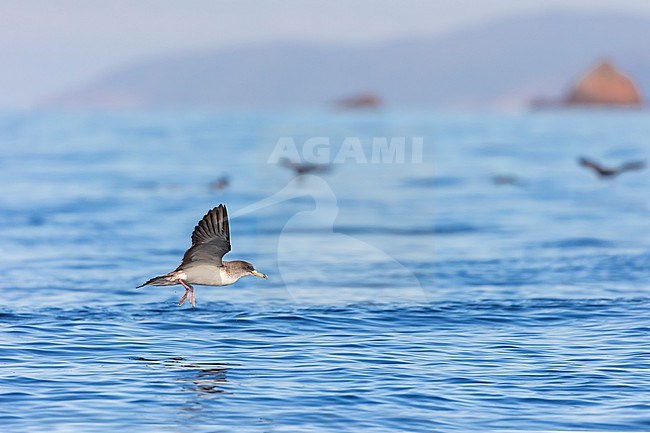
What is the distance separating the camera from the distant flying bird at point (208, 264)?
1460 cm

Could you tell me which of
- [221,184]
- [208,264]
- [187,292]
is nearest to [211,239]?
[208,264]

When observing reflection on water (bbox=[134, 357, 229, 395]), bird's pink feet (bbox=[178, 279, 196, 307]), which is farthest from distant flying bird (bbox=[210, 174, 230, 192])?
bird's pink feet (bbox=[178, 279, 196, 307])

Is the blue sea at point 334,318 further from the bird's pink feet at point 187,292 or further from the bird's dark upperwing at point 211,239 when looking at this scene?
the bird's dark upperwing at point 211,239

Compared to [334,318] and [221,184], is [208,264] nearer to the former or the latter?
[334,318]

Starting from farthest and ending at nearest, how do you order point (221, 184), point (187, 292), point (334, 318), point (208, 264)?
point (221, 184)
point (334, 318)
point (208, 264)
point (187, 292)

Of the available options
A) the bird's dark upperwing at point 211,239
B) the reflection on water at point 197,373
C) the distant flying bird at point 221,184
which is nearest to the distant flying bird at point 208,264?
the bird's dark upperwing at point 211,239

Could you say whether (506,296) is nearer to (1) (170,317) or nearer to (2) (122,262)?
(1) (170,317)

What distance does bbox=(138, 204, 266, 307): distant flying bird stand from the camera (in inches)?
575

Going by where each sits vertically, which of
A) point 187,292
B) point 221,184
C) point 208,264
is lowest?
point 187,292

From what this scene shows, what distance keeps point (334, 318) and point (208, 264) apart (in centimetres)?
511

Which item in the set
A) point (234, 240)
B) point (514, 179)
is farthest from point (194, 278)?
point (514, 179)

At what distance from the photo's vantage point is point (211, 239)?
14.7 metres

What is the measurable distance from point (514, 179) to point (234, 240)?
2630 centimetres

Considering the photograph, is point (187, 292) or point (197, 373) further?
point (197, 373)
